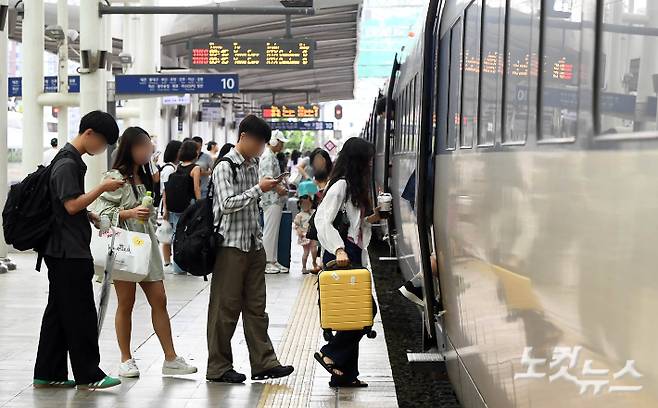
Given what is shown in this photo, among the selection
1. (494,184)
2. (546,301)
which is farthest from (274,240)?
(546,301)

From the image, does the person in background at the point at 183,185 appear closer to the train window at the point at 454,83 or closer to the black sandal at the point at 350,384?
the black sandal at the point at 350,384

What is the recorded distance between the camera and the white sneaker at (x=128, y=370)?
27.9 ft

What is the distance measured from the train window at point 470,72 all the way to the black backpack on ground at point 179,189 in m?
8.90

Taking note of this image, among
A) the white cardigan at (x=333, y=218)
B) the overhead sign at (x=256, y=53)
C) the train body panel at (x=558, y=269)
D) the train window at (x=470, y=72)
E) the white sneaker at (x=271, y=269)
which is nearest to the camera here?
the train body panel at (x=558, y=269)

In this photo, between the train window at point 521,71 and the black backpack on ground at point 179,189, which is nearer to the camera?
the train window at point 521,71

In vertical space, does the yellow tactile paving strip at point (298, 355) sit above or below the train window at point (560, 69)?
below

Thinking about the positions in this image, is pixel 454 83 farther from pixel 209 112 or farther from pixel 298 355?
pixel 209 112

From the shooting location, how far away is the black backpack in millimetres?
7613

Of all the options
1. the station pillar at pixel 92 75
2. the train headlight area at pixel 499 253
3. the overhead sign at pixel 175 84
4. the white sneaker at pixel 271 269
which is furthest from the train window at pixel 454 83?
the overhead sign at pixel 175 84

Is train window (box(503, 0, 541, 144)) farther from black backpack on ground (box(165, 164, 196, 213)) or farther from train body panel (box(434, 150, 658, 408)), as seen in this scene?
black backpack on ground (box(165, 164, 196, 213))

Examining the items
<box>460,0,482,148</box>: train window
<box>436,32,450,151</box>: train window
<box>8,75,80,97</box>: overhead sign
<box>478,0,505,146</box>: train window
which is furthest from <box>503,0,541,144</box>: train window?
<box>8,75,80,97</box>: overhead sign

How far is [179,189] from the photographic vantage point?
1513 cm

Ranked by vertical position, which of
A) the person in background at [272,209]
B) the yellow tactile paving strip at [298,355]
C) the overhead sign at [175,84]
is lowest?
the yellow tactile paving strip at [298,355]

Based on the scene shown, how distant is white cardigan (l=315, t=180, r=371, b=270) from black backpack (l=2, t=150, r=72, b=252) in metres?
1.79
